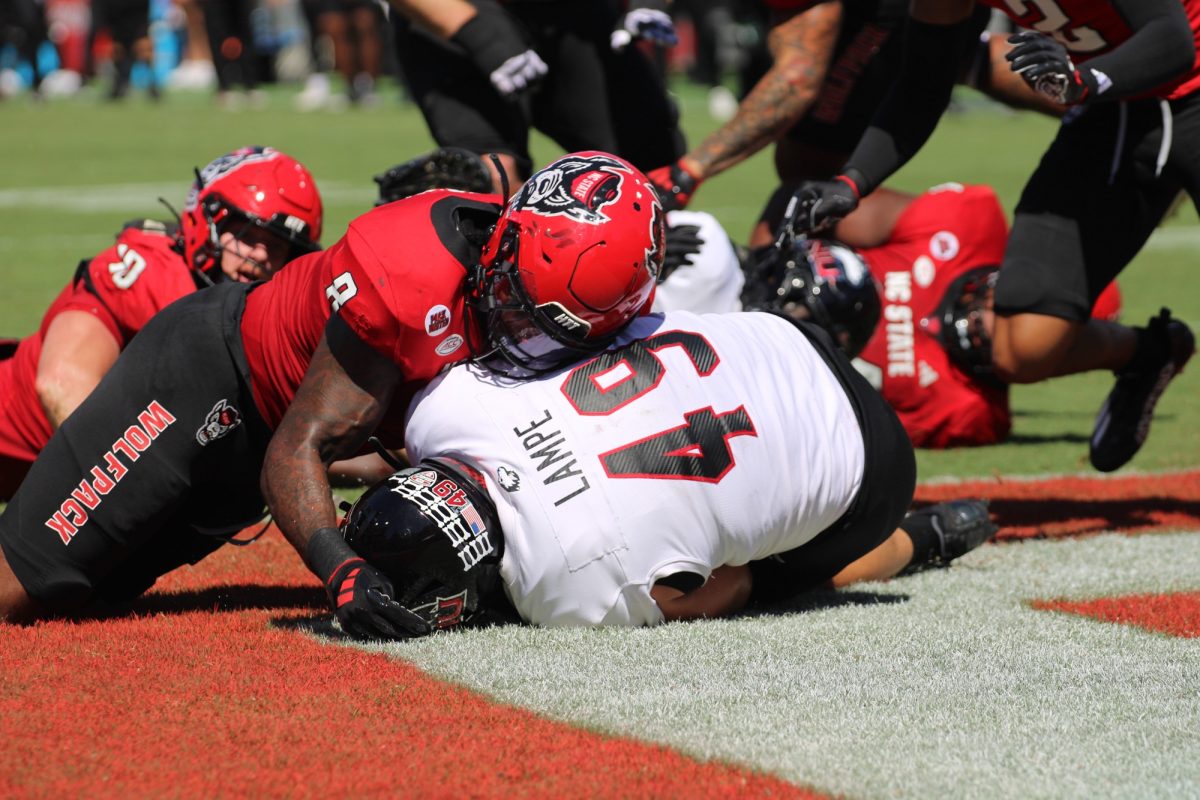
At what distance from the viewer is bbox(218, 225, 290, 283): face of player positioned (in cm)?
479

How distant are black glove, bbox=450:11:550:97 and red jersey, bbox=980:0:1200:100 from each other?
5.54ft

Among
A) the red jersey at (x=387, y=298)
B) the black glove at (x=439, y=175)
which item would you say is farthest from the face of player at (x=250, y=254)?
the red jersey at (x=387, y=298)

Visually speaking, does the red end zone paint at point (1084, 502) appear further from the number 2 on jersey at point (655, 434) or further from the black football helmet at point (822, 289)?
the number 2 on jersey at point (655, 434)

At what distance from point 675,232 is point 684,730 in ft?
9.11

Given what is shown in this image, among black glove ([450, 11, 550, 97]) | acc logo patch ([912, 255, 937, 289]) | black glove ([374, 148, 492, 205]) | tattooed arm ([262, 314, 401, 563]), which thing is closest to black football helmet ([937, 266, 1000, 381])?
acc logo patch ([912, 255, 937, 289])

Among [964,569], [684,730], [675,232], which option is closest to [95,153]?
[675,232]

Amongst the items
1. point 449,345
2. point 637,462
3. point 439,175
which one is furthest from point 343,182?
point 637,462

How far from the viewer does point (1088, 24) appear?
15.4 feet

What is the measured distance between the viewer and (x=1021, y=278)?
16.5 ft

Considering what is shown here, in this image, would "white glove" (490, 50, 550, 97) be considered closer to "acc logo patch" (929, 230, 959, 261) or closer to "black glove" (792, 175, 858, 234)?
"black glove" (792, 175, 858, 234)

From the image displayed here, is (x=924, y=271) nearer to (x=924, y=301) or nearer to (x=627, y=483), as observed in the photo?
(x=924, y=301)

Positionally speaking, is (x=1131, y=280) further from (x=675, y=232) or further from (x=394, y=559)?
(x=394, y=559)

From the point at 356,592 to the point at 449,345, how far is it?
0.57 meters

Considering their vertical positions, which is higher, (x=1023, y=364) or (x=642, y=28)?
(x=642, y=28)
